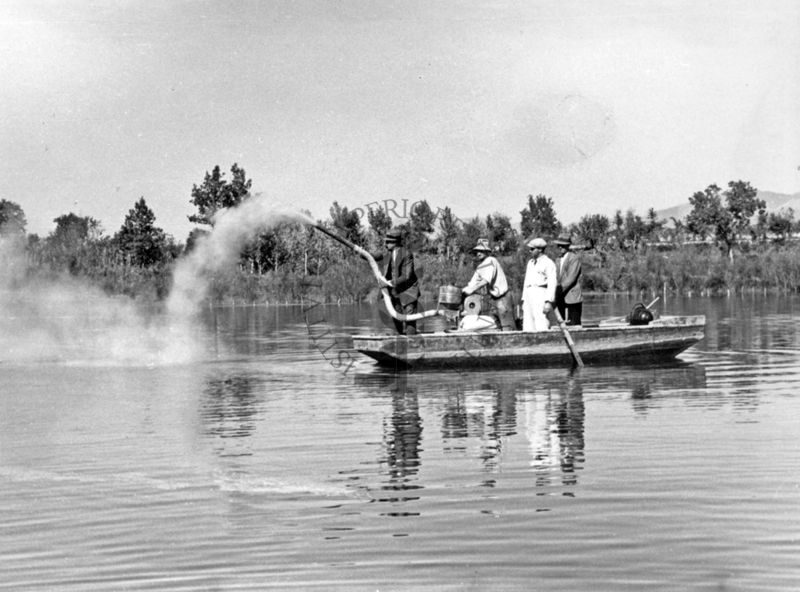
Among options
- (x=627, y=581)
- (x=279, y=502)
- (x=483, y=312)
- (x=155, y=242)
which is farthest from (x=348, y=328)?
(x=155, y=242)

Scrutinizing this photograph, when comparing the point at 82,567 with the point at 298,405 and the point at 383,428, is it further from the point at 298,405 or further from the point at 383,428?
the point at 298,405

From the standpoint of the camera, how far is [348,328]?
33.0 meters

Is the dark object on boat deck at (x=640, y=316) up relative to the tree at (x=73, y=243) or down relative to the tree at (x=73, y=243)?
down

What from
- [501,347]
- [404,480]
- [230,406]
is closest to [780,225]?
[501,347]

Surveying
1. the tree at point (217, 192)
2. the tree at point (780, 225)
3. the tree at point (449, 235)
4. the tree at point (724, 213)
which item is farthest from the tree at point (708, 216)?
the tree at point (217, 192)

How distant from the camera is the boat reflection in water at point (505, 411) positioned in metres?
10.8

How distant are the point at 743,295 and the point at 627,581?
164ft

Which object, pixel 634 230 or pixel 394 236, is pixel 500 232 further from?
pixel 394 236

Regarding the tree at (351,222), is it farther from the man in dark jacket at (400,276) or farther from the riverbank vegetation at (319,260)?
the man in dark jacket at (400,276)

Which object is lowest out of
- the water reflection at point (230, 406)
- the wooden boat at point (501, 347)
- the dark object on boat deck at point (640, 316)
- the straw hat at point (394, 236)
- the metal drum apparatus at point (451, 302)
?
the water reflection at point (230, 406)

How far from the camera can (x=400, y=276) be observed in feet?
63.7

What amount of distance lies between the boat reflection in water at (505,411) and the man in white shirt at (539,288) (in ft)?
2.85

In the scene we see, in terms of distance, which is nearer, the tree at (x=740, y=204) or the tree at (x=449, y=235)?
the tree at (x=449, y=235)

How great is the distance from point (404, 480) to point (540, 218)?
8156cm
